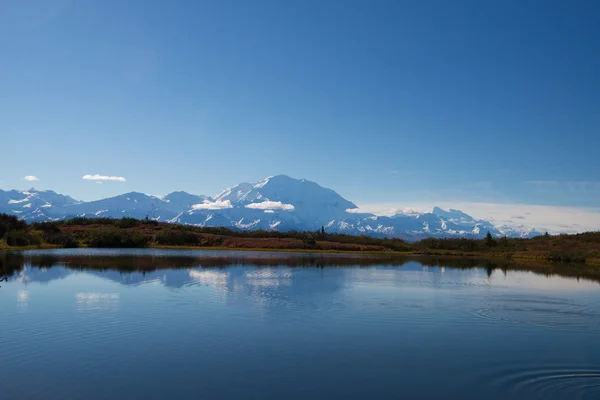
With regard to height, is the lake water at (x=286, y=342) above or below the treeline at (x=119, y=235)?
below

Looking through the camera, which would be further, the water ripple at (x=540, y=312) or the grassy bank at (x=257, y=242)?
the grassy bank at (x=257, y=242)

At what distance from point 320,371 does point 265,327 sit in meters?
6.72

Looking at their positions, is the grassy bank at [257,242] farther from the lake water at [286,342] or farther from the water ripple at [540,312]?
→ the lake water at [286,342]

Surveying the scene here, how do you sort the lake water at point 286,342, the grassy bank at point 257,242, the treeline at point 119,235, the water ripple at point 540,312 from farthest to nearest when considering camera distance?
the grassy bank at point 257,242 → the treeline at point 119,235 → the water ripple at point 540,312 → the lake water at point 286,342

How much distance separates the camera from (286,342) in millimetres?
20297

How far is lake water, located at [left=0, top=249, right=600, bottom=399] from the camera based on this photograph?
14953 millimetres

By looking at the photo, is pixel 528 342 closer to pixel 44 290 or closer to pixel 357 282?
pixel 357 282

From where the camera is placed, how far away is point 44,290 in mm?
32188

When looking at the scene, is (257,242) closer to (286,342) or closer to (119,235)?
(119,235)

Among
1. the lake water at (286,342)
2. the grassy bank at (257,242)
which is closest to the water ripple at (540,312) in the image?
the lake water at (286,342)

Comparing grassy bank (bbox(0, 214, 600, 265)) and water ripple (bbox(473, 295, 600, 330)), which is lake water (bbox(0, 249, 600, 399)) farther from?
grassy bank (bbox(0, 214, 600, 265))

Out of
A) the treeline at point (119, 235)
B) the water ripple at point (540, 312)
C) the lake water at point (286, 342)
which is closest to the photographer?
the lake water at point (286, 342)

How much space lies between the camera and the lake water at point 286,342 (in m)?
15.0

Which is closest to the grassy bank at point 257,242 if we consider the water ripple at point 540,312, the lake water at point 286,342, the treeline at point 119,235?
the treeline at point 119,235
